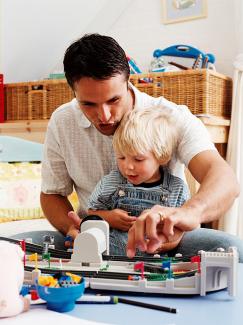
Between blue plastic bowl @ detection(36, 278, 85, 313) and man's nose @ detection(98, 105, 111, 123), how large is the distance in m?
0.61

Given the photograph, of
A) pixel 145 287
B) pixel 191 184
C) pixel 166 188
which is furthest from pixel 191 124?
pixel 191 184

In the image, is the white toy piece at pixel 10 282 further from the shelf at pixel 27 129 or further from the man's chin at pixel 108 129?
the shelf at pixel 27 129

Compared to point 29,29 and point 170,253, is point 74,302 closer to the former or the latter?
point 170,253

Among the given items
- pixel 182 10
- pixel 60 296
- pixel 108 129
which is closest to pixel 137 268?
pixel 60 296

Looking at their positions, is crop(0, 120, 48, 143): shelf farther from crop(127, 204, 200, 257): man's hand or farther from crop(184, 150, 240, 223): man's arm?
crop(127, 204, 200, 257): man's hand

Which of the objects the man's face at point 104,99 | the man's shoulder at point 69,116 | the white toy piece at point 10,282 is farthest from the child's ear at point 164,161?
the white toy piece at point 10,282

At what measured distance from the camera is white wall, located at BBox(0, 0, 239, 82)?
2734mm

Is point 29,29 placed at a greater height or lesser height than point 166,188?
greater

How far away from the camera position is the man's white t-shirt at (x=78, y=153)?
149 cm

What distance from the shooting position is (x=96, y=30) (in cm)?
310

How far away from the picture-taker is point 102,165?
59.1 inches

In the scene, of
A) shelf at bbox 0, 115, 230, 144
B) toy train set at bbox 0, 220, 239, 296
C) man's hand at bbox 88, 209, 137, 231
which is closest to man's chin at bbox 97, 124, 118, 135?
man's hand at bbox 88, 209, 137, 231

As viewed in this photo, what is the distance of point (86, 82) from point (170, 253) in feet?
1.59

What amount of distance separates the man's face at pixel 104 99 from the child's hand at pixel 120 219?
23 cm
